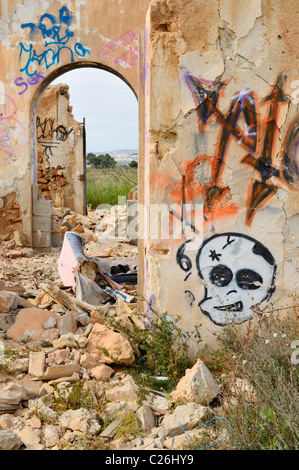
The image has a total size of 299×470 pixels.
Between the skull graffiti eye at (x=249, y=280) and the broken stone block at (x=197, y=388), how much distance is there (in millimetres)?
762

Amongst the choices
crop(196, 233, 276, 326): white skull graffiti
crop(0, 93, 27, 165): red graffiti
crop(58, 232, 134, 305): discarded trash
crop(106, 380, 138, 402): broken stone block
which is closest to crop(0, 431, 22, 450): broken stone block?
crop(106, 380, 138, 402): broken stone block

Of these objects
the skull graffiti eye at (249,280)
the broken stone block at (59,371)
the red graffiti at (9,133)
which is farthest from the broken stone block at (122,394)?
the red graffiti at (9,133)

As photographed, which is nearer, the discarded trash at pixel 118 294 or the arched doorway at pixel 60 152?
the discarded trash at pixel 118 294

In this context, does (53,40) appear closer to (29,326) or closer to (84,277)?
(84,277)

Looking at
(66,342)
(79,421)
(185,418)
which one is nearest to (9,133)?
(66,342)

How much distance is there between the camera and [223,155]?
10.9 ft

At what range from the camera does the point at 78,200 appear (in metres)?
14.2

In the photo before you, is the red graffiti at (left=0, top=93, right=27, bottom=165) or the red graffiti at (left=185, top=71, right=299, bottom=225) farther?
the red graffiti at (left=0, top=93, right=27, bottom=165)

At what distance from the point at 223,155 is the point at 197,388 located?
1.66 metres

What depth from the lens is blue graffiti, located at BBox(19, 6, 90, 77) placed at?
24.9ft

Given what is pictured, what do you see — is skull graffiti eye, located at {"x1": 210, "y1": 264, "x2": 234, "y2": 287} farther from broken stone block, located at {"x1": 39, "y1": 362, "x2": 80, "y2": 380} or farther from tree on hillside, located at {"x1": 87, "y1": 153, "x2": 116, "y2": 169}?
tree on hillside, located at {"x1": 87, "y1": 153, "x2": 116, "y2": 169}

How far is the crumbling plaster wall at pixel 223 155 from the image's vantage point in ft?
10.7

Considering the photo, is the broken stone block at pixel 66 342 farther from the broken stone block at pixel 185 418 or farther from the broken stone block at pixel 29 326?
the broken stone block at pixel 185 418

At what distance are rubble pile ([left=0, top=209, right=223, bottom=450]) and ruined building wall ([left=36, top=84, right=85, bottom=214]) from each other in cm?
942
